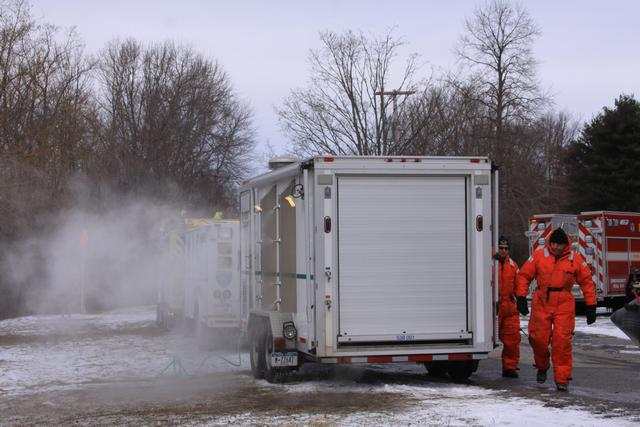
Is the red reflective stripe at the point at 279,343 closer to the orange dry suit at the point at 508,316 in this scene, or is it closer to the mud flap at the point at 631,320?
the orange dry suit at the point at 508,316

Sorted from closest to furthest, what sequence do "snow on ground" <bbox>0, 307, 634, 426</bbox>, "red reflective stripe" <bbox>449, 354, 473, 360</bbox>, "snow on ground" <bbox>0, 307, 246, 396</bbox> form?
"snow on ground" <bbox>0, 307, 634, 426</bbox>, "red reflective stripe" <bbox>449, 354, 473, 360</bbox>, "snow on ground" <bbox>0, 307, 246, 396</bbox>

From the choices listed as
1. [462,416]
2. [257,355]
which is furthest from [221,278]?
[462,416]

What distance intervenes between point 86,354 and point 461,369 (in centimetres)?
734

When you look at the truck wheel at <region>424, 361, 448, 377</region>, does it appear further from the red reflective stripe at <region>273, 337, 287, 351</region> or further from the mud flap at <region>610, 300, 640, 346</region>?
the mud flap at <region>610, 300, 640, 346</region>

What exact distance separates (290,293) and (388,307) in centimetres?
137

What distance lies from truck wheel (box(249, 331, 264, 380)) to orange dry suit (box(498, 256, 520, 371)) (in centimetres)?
318

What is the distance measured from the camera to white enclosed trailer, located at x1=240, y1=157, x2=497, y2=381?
36.0 ft

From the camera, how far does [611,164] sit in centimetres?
4866

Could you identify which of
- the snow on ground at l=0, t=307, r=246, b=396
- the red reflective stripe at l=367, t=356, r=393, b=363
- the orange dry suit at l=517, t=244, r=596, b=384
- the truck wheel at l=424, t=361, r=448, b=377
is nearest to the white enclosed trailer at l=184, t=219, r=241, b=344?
the snow on ground at l=0, t=307, r=246, b=396

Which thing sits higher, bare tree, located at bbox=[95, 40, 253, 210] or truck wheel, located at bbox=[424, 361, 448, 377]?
bare tree, located at bbox=[95, 40, 253, 210]

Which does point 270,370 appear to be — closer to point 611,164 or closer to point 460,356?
point 460,356

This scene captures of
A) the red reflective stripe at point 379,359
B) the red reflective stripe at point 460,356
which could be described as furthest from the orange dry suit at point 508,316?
the red reflective stripe at point 379,359

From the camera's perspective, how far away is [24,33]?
1284 inches

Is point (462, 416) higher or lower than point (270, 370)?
lower
